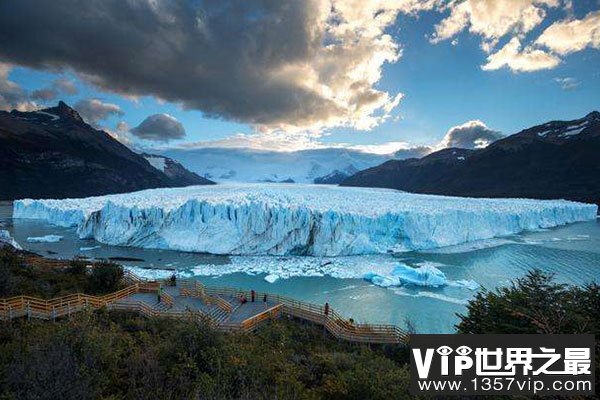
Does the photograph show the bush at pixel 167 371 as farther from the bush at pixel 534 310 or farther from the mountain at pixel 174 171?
the mountain at pixel 174 171

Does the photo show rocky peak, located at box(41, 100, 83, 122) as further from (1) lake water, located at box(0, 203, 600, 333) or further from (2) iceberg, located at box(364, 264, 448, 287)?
(2) iceberg, located at box(364, 264, 448, 287)

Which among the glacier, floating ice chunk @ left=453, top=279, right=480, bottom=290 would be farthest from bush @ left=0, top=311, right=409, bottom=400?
the glacier

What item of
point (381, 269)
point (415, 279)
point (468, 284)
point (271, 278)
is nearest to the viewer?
point (468, 284)

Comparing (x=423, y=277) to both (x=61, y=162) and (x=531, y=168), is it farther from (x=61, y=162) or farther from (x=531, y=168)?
(x=61, y=162)

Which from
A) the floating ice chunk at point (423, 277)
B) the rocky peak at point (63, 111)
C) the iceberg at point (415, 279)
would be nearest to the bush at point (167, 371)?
the iceberg at point (415, 279)

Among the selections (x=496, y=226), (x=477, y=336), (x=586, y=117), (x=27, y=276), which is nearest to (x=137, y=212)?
(x=27, y=276)

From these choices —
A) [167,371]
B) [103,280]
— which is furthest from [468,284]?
[103,280]
